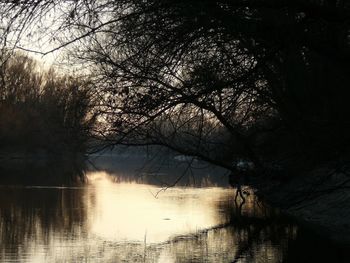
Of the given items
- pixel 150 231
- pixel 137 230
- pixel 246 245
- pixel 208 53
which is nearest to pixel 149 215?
pixel 137 230

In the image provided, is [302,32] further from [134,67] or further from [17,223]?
[17,223]

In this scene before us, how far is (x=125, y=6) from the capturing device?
6.28 metres

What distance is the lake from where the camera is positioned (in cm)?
1218

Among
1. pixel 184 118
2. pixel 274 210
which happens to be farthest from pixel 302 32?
pixel 274 210

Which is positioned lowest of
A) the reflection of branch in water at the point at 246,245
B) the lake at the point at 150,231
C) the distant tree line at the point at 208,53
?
the reflection of branch in water at the point at 246,245

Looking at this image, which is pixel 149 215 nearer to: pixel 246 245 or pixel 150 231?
pixel 150 231

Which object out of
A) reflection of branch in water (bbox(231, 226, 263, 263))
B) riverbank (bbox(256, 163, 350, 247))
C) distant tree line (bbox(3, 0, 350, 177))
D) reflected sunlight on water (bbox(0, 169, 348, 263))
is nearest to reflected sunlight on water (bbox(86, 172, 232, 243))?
reflected sunlight on water (bbox(0, 169, 348, 263))

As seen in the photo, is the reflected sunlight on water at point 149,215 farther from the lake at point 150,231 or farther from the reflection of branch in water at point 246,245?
the reflection of branch in water at point 246,245

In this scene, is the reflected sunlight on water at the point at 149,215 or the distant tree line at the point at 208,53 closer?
the distant tree line at the point at 208,53

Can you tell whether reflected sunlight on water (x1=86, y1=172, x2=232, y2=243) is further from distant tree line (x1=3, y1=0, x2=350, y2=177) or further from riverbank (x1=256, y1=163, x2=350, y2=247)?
distant tree line (x1=3, y1=0, x2=350, y2=177)

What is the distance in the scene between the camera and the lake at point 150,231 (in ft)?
40.0

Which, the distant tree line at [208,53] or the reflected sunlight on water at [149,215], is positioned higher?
the distant tree line at [208,53]

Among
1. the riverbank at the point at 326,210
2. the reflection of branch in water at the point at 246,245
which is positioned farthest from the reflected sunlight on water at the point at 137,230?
the riverbank at the point at 326,210

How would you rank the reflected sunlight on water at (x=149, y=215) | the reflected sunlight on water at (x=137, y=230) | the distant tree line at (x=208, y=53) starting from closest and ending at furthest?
the distant tree line at (x=208, y=53) → the reflected sunlight on water at (x=137, y=230) → the reflected sunlight on water at (x=149, y=215)
